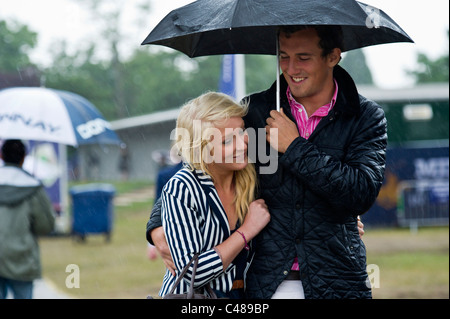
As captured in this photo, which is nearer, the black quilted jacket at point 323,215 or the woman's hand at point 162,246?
the black quilted jacket at point 323,215

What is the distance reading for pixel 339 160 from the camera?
2965 millimetres

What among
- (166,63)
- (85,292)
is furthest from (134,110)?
(85,292)

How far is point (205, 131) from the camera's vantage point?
2953 mm

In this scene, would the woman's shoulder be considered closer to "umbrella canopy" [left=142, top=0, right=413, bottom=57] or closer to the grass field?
"umbrella canopy" [left=142, top=0, right=413, bottom=57]

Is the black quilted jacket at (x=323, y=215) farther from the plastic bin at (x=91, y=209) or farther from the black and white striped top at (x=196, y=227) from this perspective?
the plastic bin at (x=91, y=209)

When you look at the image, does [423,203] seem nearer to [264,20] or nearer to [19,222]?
[19,222]

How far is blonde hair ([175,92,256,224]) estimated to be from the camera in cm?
296

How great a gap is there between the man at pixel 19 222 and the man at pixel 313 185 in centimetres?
328

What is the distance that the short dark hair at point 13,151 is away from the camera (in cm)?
620

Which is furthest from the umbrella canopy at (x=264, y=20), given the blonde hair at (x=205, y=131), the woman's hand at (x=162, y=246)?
the woman's hand at (x=162, y=246)

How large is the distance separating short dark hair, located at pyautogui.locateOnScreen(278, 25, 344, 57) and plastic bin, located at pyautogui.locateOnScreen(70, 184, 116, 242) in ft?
41.7

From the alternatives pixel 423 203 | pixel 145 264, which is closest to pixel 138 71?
pixel 423 203

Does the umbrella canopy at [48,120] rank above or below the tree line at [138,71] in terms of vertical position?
below

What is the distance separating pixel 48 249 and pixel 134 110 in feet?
136
